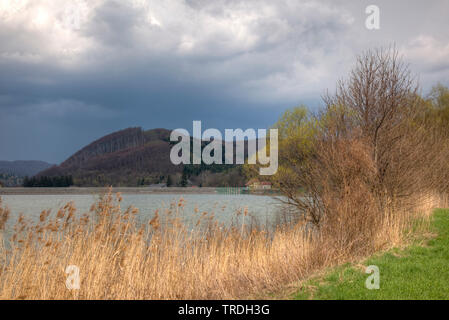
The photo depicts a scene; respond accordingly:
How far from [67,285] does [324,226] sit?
219 inches

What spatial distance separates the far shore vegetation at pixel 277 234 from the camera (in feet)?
18.4

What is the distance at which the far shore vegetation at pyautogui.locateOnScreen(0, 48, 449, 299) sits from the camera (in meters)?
5.61

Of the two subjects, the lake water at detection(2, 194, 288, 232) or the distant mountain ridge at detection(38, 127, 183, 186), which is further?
the distant mountain ridge at detection(38, 127, 183, 186)

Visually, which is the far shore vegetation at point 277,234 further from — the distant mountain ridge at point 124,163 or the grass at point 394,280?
Result: the distant mountain ridge at point 124,163

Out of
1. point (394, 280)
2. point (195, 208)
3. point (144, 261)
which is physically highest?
point (195, 208)

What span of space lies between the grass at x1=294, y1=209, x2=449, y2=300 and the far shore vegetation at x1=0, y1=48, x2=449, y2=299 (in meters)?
0.06

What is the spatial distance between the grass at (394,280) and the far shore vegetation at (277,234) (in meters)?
0.06

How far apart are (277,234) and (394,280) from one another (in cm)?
337

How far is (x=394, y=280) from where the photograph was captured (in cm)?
575

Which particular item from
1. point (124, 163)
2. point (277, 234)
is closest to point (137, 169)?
point (124, 163)

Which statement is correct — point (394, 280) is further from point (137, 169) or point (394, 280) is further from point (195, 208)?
point (137, 169)

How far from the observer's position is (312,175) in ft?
37.7

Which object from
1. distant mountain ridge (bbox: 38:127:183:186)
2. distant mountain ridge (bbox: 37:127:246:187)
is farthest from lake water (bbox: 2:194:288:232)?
distant mountain ridge (bbox: 38:127:183:186)

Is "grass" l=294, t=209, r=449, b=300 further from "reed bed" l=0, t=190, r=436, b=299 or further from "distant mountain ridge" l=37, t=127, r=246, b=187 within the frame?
"distant mountain ridge" l=37, t=127, r=246, b=187
